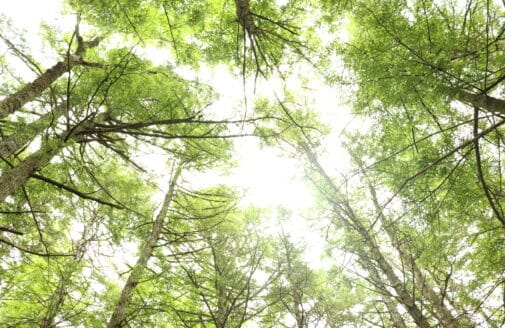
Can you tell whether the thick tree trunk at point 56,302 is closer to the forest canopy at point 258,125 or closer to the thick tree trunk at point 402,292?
the forest canopy at point 258,125

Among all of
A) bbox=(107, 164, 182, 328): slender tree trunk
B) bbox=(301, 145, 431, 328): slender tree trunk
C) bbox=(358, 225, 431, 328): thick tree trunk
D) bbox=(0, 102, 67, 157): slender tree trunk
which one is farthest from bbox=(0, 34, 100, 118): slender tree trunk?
bbox=(358, 225, 431, 328): thick tree trunk

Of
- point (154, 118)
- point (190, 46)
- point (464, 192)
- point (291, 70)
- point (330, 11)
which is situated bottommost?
point (464, 192)

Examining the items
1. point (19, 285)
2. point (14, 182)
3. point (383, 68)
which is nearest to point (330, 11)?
point (383, 68)

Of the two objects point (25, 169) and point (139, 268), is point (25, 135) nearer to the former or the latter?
point (25, 169)

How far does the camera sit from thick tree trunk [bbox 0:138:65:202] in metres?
3.12

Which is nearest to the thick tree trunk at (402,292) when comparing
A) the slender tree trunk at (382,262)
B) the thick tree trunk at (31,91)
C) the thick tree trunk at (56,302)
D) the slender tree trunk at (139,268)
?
the slender tree trunk at (382,262)

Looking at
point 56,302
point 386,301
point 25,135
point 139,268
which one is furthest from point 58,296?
point 386,301

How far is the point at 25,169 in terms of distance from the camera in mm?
3367

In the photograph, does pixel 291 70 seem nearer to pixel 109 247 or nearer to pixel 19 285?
pixel 109 247

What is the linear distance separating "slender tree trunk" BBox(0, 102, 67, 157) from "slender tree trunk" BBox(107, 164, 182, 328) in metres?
2.47

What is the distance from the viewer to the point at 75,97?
15.9 feet

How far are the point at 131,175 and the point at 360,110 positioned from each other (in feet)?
17.7

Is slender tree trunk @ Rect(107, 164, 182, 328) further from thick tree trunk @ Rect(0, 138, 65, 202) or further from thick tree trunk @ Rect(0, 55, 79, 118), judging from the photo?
thick tree trunk @ Rect(0, 55, 79, 118)

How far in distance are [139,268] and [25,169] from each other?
2.23 metres
